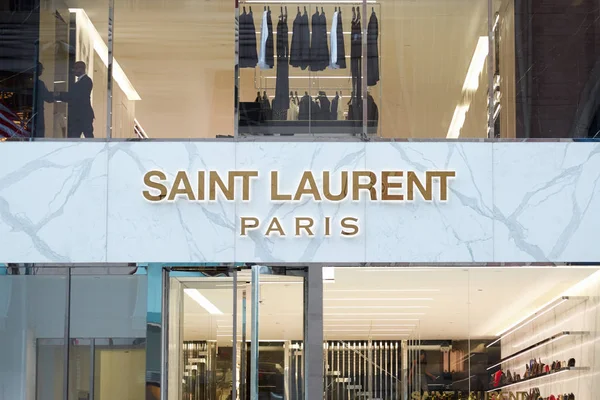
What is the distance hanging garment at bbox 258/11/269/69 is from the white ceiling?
259 cm

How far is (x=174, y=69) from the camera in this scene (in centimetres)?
1272

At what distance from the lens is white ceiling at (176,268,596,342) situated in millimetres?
12297

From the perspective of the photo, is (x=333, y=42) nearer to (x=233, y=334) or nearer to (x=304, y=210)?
(x=304, y=210)

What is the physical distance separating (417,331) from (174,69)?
435 cm

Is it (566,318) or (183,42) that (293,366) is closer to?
(566,318)

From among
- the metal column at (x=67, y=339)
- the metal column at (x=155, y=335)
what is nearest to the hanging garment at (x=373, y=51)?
the metal column at (x=155, y=335)

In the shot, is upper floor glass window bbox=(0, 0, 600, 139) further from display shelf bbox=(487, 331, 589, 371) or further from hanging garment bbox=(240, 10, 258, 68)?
display shelf bbox=(487, 331, 589, 371)

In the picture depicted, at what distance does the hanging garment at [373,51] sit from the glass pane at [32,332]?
4407 millimetres

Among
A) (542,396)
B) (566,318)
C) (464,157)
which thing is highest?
(464,157)

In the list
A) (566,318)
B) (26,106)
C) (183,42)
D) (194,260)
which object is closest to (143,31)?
(183,42)

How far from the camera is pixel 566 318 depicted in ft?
41.0

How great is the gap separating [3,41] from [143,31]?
1.75 meters

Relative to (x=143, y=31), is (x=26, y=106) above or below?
below

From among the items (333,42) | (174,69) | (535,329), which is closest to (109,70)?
(174,69)
